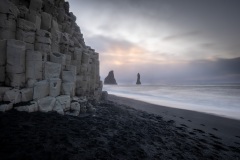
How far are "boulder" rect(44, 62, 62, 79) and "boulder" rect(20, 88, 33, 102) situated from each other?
3.43 ft

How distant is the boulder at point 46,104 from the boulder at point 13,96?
84 centimetres

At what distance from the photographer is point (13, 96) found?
6246mm

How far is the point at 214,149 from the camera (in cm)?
664

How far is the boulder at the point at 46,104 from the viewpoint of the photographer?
23.1ft

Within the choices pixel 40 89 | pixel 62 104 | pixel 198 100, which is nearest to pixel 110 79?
pixel 198 100

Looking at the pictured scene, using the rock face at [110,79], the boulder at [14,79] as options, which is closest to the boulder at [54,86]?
the boulder at [14,79]

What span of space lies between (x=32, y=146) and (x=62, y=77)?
4.89 m

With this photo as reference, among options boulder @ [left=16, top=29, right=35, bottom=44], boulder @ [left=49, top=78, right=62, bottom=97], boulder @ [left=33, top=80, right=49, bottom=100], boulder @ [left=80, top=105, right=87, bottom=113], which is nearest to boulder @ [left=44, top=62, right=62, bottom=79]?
boulder @ [left=49, top=78, right=62, bottom=97]

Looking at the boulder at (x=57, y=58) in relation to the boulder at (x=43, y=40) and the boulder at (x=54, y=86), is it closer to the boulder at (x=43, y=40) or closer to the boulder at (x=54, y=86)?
the boulder at (x=43, y=40)

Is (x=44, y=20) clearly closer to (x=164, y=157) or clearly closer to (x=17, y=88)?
(x=17, y=88)

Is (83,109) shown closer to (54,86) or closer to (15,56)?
(54,86)

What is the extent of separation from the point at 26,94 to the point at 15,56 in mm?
1687

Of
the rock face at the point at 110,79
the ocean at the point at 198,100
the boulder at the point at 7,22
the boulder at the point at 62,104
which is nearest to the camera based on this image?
the boulder at the point at 7,22

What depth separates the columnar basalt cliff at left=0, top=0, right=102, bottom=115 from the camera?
6391 millimetres
